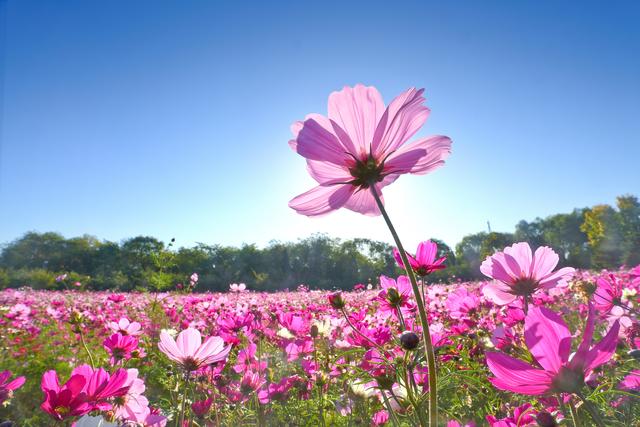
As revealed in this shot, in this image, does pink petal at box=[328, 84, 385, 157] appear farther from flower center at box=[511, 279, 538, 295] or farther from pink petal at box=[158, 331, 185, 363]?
pink petal at box=[158, 331, 185, 363]

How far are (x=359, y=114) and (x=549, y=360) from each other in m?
0.49

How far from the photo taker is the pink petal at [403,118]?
625 mm

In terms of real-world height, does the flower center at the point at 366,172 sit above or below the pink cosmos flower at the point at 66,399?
above

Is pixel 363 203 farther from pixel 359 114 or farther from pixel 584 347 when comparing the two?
pixel 584 347

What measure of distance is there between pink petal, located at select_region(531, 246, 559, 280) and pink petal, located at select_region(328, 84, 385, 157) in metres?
0.56

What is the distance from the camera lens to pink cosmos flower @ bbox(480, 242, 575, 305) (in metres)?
0.89

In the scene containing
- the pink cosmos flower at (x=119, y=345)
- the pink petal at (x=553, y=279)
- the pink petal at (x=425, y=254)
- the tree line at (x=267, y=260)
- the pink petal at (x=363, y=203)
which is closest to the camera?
the pink petal at (x=363, y=203)

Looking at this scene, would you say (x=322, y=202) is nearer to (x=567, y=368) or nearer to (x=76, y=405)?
(x=567, y=368)

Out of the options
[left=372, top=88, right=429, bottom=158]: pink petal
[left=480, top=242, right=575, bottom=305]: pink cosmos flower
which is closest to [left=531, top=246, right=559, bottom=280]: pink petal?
[left=480, top=242, right=575, bottom=305]: pink cosmos flower

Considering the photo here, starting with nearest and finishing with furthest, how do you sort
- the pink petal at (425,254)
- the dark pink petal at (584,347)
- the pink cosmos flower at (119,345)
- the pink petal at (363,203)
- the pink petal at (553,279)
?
1. the dark pink petal at (584,347)
2. the pink petal at (363,203)
3. the pink petal at (553,279)
4. the pink petal at (425,254)
5. the pink cosmos flower at (119,345)

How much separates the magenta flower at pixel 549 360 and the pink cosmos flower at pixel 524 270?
0.43m

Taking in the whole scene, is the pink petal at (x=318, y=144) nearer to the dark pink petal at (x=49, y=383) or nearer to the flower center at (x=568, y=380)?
the flower center at (x=568, y=380)

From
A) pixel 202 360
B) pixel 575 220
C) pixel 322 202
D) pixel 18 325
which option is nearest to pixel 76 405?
pixel 202 360

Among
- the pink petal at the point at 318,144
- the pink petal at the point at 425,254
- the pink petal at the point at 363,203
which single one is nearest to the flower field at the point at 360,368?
the pink petal at the point at 425,254
